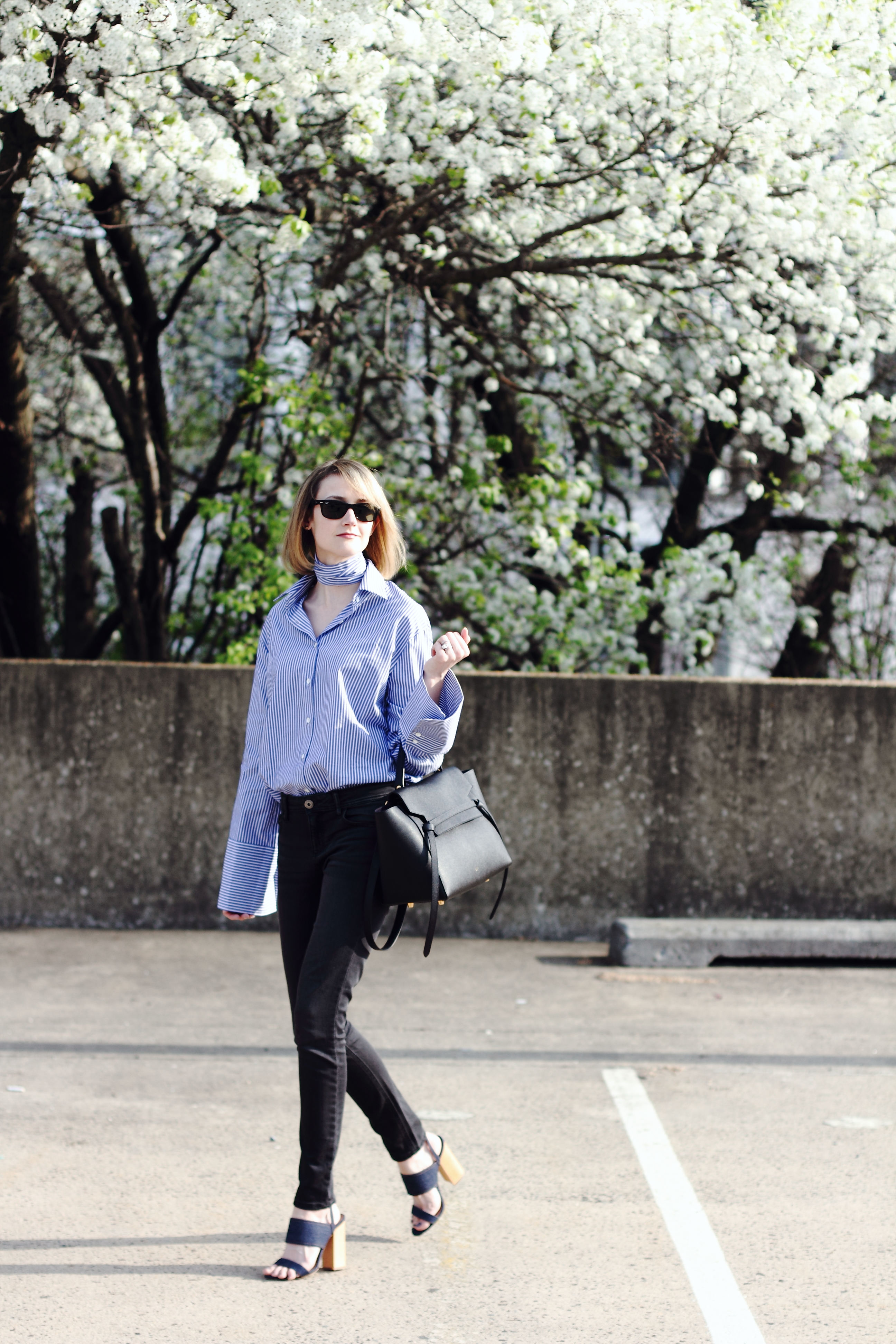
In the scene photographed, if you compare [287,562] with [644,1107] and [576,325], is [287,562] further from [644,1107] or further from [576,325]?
[576,325]

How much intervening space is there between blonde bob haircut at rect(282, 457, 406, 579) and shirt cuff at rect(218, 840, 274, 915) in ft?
2.41

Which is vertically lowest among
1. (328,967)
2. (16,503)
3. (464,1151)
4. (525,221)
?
(464,1151)

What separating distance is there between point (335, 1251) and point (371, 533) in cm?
175

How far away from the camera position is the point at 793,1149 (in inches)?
162

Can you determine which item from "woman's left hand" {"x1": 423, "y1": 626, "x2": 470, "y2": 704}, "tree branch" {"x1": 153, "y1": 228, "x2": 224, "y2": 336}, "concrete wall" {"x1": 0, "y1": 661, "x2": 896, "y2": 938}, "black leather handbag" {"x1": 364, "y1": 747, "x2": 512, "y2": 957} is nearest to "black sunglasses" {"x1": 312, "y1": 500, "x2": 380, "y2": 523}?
"woman's left hand" {"x1": 423, "y1": 626, "x2": 470, "y2": 704}

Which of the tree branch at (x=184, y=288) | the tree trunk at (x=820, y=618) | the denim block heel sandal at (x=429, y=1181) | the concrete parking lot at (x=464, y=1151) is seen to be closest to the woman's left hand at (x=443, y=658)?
the denim block heel sandal at (x=429, y=1181)

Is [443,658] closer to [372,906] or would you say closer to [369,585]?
[369,585]

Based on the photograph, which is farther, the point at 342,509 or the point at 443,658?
the point at 342,509

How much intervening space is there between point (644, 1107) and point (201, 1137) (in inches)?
56.8

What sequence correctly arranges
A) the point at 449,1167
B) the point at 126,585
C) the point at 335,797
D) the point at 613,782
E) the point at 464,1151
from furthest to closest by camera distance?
the point at 126,585 → the point at 613,782 → the point at 464,1151 → the point at 449,1167 → the point at 335,797

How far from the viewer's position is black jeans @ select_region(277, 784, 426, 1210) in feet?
10.3

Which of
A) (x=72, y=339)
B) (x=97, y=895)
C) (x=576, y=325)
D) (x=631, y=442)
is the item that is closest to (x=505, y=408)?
(x=631, y=442)

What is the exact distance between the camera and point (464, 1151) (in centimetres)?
408

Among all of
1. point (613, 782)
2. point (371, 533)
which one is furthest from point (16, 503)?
point (371, 533)
